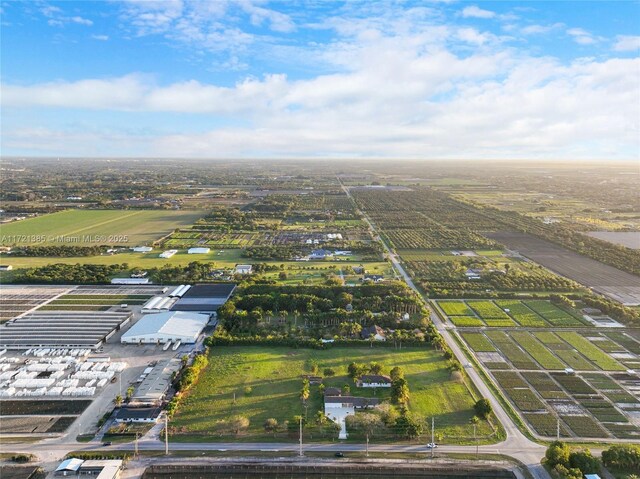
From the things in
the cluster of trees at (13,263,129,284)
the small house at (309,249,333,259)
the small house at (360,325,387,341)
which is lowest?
the small house at (360,325,387,341)

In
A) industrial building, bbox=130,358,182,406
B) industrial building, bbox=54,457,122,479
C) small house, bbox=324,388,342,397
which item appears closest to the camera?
industrial building, bbox=54,457,122,479

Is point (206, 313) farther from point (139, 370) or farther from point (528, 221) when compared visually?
point (528, 221)

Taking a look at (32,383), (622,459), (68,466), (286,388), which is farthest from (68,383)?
(622,459)

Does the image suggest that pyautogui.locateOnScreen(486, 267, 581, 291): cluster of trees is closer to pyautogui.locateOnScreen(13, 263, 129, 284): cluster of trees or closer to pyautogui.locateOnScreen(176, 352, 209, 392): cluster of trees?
pyautogui.locateOnScreen(176, 352, 209, 392): cluster of trees

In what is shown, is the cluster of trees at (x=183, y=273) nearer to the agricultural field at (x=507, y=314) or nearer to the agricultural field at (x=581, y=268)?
the agricultural field at (x=507, y=314)

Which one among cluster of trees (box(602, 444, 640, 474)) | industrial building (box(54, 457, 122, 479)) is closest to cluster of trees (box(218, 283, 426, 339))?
industrial building (box(54, 457, 122, 479))

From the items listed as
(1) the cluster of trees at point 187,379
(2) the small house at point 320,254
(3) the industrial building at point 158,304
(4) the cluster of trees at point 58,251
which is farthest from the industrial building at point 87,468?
(4) the cluster of trees at point 58,251

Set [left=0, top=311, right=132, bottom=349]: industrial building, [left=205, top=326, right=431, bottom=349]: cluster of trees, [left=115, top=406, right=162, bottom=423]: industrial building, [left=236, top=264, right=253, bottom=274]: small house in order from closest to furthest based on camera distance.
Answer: [left=115, top=406, right=162, bottom=423]: industrial building, [left=0, top=311, right=132, bottom=349]: industrial building, [left=205, top=326, right=431, bottom=349]: cluster of trees, [left=236, top=264, right=253, bottom=274]: small house

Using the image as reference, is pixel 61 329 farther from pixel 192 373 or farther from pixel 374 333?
pixel 374 333
